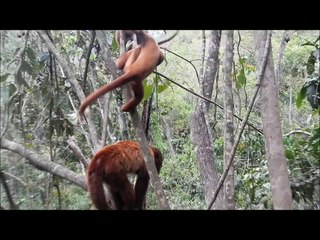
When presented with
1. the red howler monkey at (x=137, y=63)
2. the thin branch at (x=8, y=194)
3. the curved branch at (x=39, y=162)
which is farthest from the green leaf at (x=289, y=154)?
the thin branch at (x=8, y=194)

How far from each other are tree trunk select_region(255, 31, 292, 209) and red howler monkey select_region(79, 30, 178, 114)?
1.18ft

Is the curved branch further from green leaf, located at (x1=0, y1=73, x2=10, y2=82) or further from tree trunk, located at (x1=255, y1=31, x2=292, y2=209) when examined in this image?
tree trunk, located at (x1=255, y1=31, x2=292, y2=209)

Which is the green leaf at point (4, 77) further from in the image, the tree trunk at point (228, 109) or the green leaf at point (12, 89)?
the tree trunk at point (228, 109)

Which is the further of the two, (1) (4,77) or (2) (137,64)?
(1) (4,77)

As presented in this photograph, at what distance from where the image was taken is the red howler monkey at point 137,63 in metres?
1.66

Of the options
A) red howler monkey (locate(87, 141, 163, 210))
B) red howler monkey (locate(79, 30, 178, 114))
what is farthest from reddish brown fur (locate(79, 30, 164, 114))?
red howler monkey (locate(87, 141, 163, 210))

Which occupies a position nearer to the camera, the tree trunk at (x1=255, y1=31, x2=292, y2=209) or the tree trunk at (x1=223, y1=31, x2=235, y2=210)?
the tree trunk at (x1=255, y1=31, x2=292, y2=209)

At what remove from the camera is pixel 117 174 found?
1.76 metres

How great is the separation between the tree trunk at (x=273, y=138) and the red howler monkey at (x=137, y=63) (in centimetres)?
36

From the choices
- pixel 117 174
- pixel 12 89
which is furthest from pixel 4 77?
pixel 117 174

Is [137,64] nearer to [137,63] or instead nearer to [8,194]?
[137,63]

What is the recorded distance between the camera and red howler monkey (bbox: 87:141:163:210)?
65.7 inches
